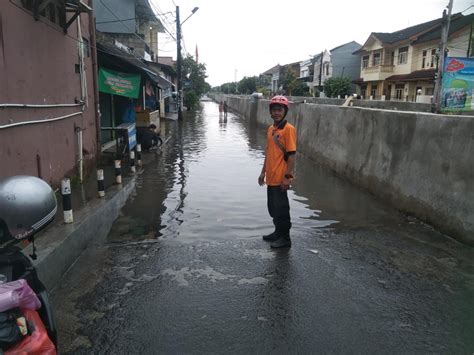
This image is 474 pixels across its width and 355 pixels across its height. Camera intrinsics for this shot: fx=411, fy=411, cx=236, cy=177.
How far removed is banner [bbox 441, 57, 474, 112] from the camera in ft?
46.3

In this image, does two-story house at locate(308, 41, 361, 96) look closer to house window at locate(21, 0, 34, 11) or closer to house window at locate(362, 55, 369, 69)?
house window at locate(362, 55, 369, 69)

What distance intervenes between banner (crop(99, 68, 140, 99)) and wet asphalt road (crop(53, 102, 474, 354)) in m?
5.86

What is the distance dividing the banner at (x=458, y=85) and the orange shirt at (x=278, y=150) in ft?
38.4

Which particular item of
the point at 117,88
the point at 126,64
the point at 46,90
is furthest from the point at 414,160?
the point at 126,64

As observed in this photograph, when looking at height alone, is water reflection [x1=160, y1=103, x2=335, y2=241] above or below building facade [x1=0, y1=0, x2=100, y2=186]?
below

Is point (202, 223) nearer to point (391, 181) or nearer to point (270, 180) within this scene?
point (270, 180)

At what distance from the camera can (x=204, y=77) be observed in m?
58.3

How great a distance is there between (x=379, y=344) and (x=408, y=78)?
39.1 metres

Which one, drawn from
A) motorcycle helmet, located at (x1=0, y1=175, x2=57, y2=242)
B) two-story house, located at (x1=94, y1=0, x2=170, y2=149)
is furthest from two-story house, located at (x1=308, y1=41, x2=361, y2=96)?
motorcycle helmet, located at (x1=0, y1=175, x2=57, y2=242)

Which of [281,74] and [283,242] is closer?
[283,242]

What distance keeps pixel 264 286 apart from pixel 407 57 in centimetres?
4174

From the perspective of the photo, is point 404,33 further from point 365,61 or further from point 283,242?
point 283,242

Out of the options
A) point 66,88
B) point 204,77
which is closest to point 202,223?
point 66,88

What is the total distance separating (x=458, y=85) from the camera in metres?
14.4
